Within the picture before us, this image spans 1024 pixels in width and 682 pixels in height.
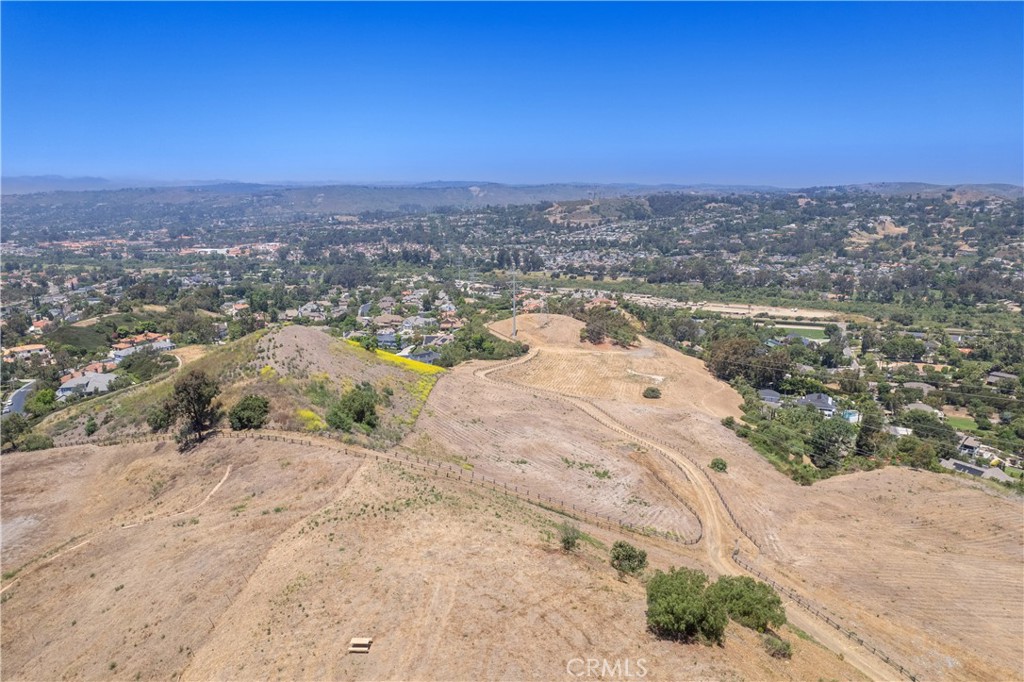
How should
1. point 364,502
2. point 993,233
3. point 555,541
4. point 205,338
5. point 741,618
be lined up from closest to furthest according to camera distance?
point 741,618, point 555,541, point 364,502, point 205,338, point 993,233

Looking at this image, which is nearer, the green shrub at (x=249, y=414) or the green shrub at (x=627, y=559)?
the green shrub at (x=627, y=559)

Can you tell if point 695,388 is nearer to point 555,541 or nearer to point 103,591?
point 555,541

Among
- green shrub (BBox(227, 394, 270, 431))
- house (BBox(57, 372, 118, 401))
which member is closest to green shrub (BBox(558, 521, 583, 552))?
green shrub (BBox(227, 394, 270, 431))

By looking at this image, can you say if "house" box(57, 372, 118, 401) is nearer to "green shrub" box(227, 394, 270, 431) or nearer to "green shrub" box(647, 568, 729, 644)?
"green shrub" box(227, 394, 270, 431)

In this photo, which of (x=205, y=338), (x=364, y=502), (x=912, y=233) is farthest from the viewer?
(x=912, y=233)

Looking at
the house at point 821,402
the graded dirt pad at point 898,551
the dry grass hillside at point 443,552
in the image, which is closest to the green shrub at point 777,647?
the dry grass hillside at point 443,552

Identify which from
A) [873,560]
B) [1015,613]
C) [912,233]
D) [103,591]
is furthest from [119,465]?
[912,233]

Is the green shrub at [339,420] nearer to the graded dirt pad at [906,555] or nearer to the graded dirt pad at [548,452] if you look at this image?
the graded dirt pad at [548,452]

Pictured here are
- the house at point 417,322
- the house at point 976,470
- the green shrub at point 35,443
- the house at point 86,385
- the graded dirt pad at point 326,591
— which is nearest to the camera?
the graded dirt pad at point 326,591
